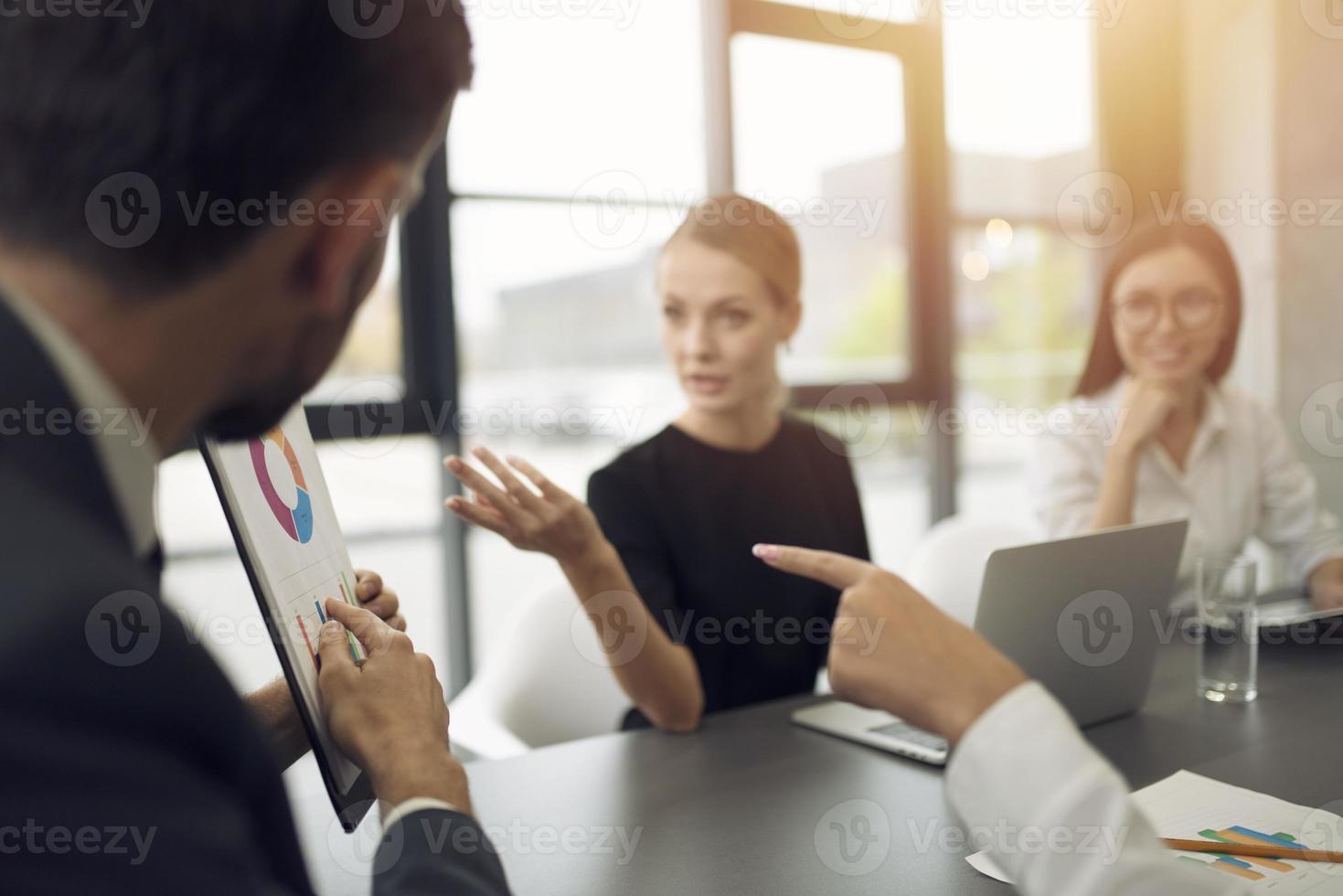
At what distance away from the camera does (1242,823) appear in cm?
103

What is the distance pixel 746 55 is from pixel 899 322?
1.15 metres

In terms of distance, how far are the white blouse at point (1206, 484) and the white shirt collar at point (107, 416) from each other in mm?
1991

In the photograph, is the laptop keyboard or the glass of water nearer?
the laptop keyboard

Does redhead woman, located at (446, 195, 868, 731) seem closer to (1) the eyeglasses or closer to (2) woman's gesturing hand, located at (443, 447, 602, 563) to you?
(2) woman's gesturing hand, located at (443, 447, 602, 563)

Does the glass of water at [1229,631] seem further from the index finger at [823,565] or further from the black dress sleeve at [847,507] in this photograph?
the index finger at [823,565]

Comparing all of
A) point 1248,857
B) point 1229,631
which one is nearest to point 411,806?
point 1248,857

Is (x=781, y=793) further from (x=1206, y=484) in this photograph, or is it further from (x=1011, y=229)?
(x=1011, y=229)

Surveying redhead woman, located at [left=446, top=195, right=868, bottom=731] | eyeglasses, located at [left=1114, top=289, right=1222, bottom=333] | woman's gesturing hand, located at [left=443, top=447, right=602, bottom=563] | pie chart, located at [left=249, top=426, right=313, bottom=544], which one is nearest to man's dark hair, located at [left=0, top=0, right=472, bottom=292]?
pie chart, located at [left=249, top=426, right=313, bottom=544]

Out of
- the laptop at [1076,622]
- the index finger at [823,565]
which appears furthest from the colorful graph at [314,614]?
the laptop at [1076,622]

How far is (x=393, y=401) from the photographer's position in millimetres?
2986

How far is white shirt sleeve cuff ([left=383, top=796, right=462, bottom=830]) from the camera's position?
2.49 feet

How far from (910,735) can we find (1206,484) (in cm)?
135

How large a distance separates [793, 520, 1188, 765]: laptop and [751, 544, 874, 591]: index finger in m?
0.40

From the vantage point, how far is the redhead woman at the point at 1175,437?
2.24 metres
